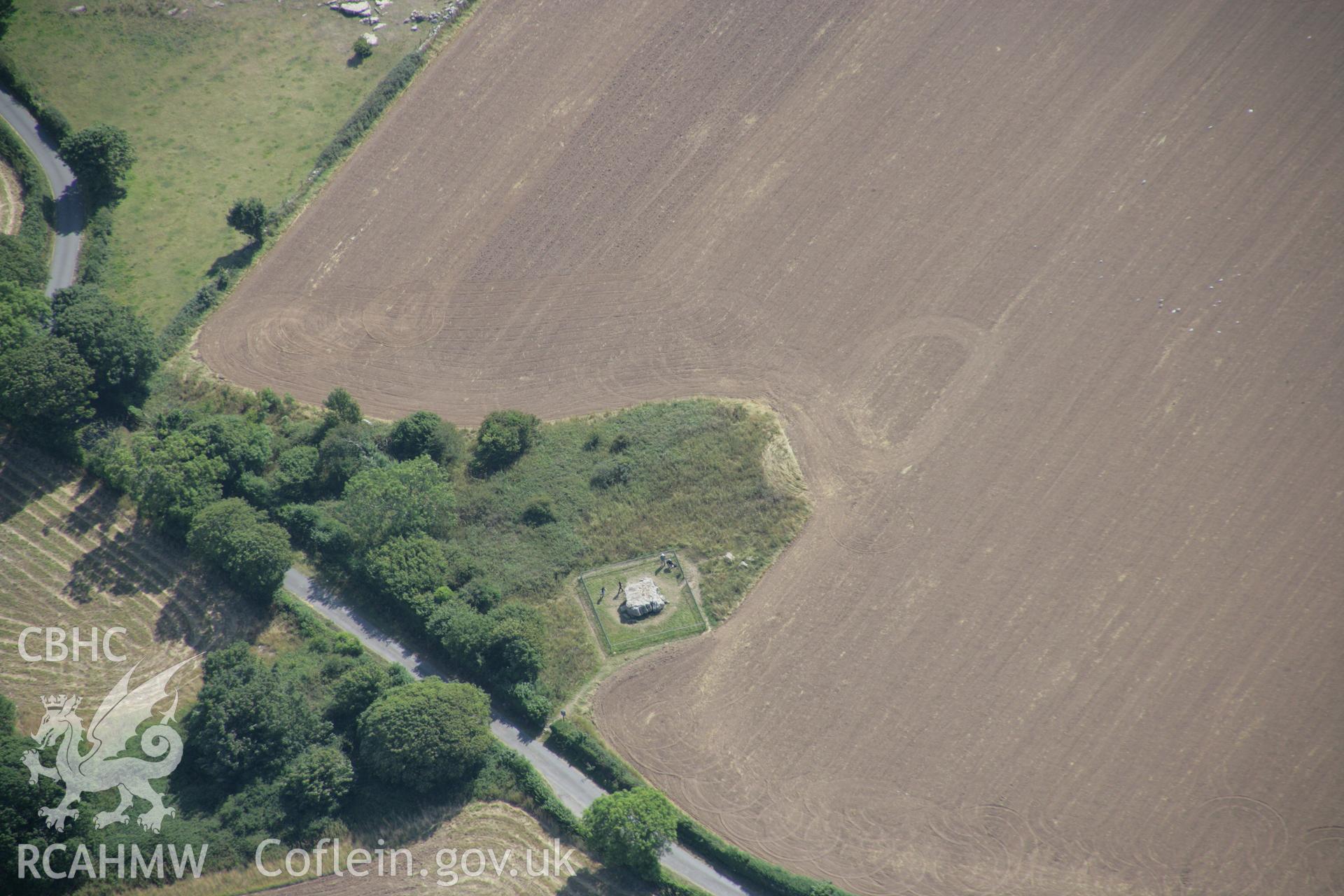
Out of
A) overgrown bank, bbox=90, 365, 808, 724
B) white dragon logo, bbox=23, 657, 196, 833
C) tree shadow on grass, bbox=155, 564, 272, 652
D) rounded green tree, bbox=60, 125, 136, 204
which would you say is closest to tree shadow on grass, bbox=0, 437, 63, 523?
overgrown bank, bbox=90, 365, 808, 724

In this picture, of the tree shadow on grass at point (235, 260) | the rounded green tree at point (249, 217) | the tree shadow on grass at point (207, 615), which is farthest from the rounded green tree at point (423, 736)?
the rounded green tree at point (249, 217)

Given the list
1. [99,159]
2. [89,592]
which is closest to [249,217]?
[99,159]

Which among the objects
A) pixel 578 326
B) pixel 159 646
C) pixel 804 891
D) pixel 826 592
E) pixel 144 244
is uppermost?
pixel 578 326

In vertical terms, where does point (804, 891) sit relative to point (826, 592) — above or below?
below

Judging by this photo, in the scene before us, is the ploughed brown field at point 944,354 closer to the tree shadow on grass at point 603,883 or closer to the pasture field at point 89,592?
the tree shadow on grass at point 603,883

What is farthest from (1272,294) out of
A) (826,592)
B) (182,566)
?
(182,566)

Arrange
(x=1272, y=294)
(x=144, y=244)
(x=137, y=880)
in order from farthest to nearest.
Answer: (x=144, y=244), (x=1272, y=294), (x=137, y=880)

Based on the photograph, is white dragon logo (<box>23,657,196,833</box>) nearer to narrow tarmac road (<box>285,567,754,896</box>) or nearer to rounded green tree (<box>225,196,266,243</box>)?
narrow tarmac road (<box>285,567,754,896</box>)

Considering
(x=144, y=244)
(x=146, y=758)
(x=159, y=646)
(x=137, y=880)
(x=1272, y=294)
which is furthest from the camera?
(x=144, y=244)

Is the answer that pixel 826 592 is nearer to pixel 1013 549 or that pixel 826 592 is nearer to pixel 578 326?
pixel 1013 549
